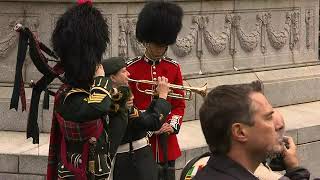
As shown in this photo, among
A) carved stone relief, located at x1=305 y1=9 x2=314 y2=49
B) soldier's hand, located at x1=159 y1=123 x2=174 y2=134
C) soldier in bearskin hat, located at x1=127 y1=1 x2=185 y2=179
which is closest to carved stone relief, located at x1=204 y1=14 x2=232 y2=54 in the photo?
carved stone relief, located at x1=305 y1=9 x2=314 y2=49

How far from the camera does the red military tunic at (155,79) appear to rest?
6.26 metres

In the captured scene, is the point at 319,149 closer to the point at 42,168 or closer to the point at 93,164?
the point at 42,168

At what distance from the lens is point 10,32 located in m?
8.64

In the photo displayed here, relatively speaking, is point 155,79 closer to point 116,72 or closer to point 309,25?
point 116,72

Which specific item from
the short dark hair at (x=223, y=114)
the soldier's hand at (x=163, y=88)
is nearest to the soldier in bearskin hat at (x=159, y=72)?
the soldier's hand at (x=163, y=88)

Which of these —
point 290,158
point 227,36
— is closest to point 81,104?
point 290,158

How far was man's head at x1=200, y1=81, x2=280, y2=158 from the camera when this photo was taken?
119 inches

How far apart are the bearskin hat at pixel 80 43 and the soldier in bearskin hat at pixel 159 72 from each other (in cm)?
116

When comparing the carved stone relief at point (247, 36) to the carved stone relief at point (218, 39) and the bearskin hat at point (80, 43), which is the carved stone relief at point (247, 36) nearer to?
the carved stone relief at point (218, 39)

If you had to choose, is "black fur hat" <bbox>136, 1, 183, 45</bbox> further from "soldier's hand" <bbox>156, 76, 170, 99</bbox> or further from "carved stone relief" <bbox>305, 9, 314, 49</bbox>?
"carved stone relief" <bbox>305, 9, 314, 49</bbox>

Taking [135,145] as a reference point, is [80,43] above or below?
above

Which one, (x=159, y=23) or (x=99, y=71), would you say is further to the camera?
(x=159, y=23)

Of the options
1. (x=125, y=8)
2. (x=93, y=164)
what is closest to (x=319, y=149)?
(x=125, y=8)

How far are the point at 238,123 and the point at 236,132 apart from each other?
0.13 ft
